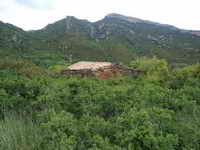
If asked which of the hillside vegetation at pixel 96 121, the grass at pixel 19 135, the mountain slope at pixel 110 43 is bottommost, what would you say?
the grass at pixel 19 135

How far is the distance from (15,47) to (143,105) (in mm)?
44435

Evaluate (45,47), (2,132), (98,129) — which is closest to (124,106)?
A: (98,129)

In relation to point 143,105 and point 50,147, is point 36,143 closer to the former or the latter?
point 50,147

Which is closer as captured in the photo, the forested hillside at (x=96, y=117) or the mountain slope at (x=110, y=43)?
the forested hillside at (x=96, y=117)

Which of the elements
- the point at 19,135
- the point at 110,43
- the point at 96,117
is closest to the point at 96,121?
the point at 96,117

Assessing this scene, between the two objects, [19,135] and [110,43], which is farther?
[110,43]

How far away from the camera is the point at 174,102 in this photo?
3.78 meters

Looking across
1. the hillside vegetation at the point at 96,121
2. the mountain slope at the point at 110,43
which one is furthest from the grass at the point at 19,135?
the mountain slope at the point at 110,43

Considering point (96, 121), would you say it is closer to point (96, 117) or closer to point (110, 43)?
point (96, 117)

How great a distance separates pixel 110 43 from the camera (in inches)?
2366

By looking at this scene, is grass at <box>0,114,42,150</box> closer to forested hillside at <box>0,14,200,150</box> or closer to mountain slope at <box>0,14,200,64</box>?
forested hillside at <box>0,14,200,150</box>

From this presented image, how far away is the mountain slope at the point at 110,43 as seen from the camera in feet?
163

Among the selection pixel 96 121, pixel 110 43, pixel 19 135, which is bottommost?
pixel 19 135

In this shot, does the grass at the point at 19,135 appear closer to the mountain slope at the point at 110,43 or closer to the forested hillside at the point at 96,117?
the forested hillside at the point at 96,117
